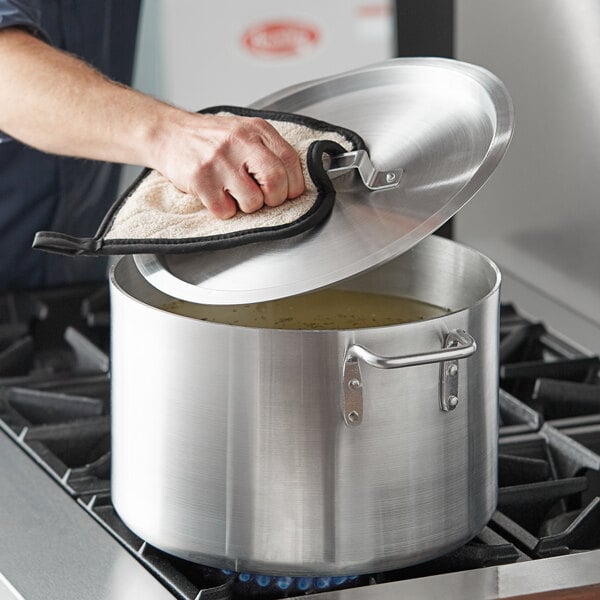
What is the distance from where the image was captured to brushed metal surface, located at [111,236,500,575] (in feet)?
2.38

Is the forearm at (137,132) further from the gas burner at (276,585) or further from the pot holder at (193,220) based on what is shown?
the gas burner at (276,585)

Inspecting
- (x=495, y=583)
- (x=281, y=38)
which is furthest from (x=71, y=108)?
(x=281, y=38)

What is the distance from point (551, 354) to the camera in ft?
3.97

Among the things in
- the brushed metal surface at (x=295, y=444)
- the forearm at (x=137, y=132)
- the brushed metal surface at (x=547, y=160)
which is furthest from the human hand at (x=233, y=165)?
the brushed metal surface at (x=547, y=160)

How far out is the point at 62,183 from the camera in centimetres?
146

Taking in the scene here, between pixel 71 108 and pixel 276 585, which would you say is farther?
pixel 71 108

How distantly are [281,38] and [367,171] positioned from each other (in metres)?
1.80

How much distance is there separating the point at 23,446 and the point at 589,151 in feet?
2.16

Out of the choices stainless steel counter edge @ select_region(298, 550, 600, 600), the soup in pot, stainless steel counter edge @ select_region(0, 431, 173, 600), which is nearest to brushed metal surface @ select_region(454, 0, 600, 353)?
the soup in pot

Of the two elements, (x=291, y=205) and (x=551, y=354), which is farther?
(x=551, y=354)

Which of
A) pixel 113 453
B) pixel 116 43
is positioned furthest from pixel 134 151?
pixel 116 43

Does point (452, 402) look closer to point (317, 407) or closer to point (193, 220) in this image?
point (317, 407)

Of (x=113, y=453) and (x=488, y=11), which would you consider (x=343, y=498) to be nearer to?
(x=113, y=453)

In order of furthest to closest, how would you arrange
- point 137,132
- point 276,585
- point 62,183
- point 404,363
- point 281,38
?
point 281,38 → point 62,183 → point 137,132 → point 276,585 → point 404,363
